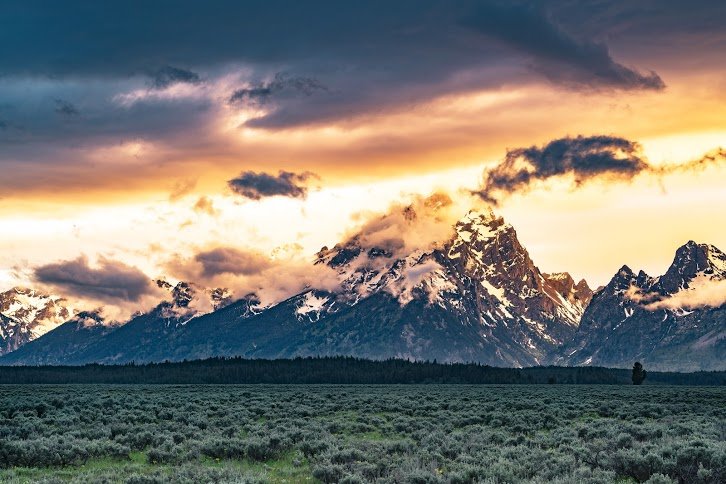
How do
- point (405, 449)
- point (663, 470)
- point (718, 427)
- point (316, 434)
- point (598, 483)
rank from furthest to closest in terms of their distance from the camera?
point (718, 427)
point (316, 434)
point (405, 449)
point (663, 470)
point (598, 483)

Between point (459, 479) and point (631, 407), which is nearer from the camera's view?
point (459, 479)

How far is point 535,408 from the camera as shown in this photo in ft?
208

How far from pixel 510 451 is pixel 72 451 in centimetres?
1555

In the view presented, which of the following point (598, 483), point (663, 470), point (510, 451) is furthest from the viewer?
point (510, 451)

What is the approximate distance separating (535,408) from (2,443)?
3980 cm

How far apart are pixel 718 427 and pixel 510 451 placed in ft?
53.2

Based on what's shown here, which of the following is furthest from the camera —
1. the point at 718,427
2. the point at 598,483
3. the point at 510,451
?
the point at 718,427

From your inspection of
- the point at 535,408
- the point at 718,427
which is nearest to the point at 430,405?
the point at 535,408

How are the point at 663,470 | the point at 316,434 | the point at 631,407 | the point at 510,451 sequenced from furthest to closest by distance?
the point at 631,407 < the point at 316,434 < the point at 510,451 < the point at 663,470

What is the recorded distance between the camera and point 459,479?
82.2 feet

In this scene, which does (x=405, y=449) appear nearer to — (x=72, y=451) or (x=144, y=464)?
(x=144, y=464)

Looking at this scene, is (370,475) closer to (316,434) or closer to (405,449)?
(405,449)

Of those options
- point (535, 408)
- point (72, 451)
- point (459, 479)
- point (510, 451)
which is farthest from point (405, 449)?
point (535, 408)

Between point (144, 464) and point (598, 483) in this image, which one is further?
point (144, 464)
